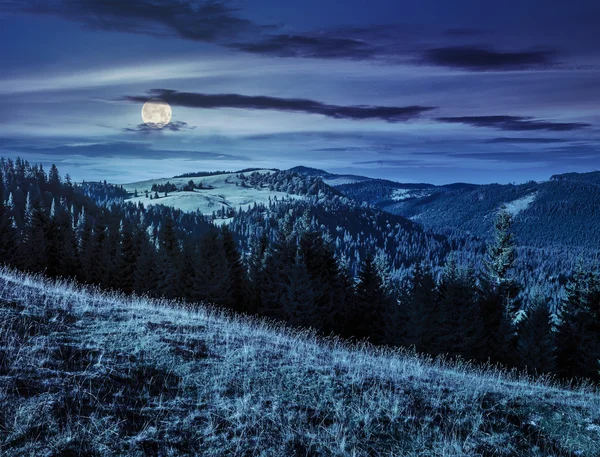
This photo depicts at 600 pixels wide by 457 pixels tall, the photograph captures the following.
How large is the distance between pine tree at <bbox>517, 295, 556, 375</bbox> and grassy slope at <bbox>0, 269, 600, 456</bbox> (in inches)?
1177

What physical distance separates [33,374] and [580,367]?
51.2 meters

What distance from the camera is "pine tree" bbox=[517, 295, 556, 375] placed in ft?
128

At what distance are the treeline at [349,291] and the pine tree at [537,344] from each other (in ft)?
0.34

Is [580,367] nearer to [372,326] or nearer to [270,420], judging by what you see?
[372,326]

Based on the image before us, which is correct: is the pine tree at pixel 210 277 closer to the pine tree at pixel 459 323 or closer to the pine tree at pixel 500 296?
the pine tree at pixel 459 323

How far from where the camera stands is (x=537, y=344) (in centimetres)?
4006

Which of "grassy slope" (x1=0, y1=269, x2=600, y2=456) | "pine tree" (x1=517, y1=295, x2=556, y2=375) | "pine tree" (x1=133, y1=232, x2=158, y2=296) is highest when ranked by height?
"grassy slope" (x1=0, y1=269, x2=600, y2=456)

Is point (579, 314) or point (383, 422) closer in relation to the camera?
point (383, 422)

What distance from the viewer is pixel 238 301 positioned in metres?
47.0

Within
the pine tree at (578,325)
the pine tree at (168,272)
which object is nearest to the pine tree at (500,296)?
the pine tree at (578,325)

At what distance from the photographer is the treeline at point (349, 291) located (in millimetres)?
39031

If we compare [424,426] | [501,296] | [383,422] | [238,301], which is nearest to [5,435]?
[383,422]

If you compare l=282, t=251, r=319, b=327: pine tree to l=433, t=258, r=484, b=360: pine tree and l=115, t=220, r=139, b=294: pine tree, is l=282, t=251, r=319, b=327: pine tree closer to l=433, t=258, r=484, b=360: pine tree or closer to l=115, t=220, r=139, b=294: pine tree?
l=433, t=258, r=484, b=360: pine tree

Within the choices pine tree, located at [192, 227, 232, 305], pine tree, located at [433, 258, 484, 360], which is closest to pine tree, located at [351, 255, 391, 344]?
pine tree, located at [433, 258, 484, 360]
